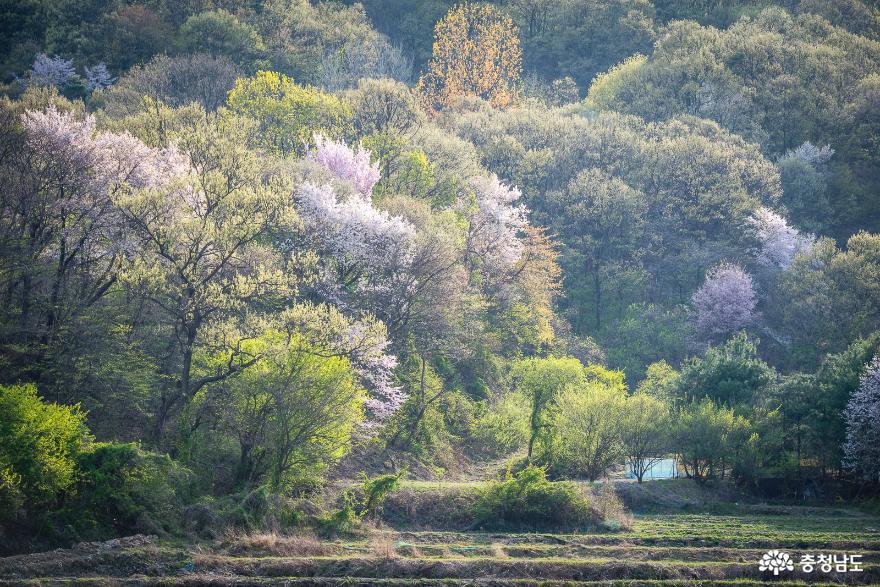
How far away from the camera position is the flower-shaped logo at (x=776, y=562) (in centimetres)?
3988

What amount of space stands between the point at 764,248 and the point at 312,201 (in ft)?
130

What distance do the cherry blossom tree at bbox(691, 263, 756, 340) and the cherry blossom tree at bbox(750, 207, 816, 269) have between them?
3859 mm

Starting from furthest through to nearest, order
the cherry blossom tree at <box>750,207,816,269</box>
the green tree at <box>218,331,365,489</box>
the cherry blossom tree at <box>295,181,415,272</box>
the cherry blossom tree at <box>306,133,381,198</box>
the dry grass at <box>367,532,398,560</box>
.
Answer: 1. the cherry blossom tree at <box>750,207,816,269</box>
2. the cherry blossom tree at <box>306,133,381,198</box>
3. the cherry blossom tree at <box>295,181,415,272</box>
4. the green tree at <box>218,331,365,489</box>
5. the dry grass at <box>367,532,398,560</box>

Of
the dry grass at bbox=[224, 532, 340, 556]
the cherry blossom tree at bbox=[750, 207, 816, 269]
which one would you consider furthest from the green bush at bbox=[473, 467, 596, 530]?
the cherry blossom tree at bbox=[750, 207, 816, 269]

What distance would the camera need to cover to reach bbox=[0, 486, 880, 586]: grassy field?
37.0 meters

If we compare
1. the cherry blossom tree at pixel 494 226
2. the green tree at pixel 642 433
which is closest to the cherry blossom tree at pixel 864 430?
the green tree at pixel 642 433

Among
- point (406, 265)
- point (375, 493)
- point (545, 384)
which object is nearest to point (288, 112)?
point (406, 265)

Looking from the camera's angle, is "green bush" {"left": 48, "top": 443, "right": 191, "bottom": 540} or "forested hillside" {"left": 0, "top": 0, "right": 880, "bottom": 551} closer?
"green bush" {"left": 48, "top": 443, "right": 191, "bottom": 540}

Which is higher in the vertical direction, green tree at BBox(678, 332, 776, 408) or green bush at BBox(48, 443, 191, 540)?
green tree at BBox(678, 332, 776, 408)

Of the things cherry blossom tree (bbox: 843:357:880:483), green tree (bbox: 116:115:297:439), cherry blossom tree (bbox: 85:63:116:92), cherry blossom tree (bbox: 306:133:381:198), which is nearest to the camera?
green tree (bbox: 116:115:297:439)

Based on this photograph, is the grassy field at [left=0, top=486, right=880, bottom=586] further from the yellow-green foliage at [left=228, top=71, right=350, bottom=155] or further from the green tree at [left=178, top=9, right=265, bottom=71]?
the green tree at [left=178, top=9, right=265, bottom=71]

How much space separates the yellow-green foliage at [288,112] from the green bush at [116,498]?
1430 inches

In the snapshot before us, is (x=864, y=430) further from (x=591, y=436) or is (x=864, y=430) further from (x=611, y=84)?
(x=611, y=84)

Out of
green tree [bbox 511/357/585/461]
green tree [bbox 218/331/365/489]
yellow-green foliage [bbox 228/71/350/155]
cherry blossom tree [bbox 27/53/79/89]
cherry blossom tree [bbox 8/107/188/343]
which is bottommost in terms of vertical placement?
green tree [bbox 218/331/365/489]
